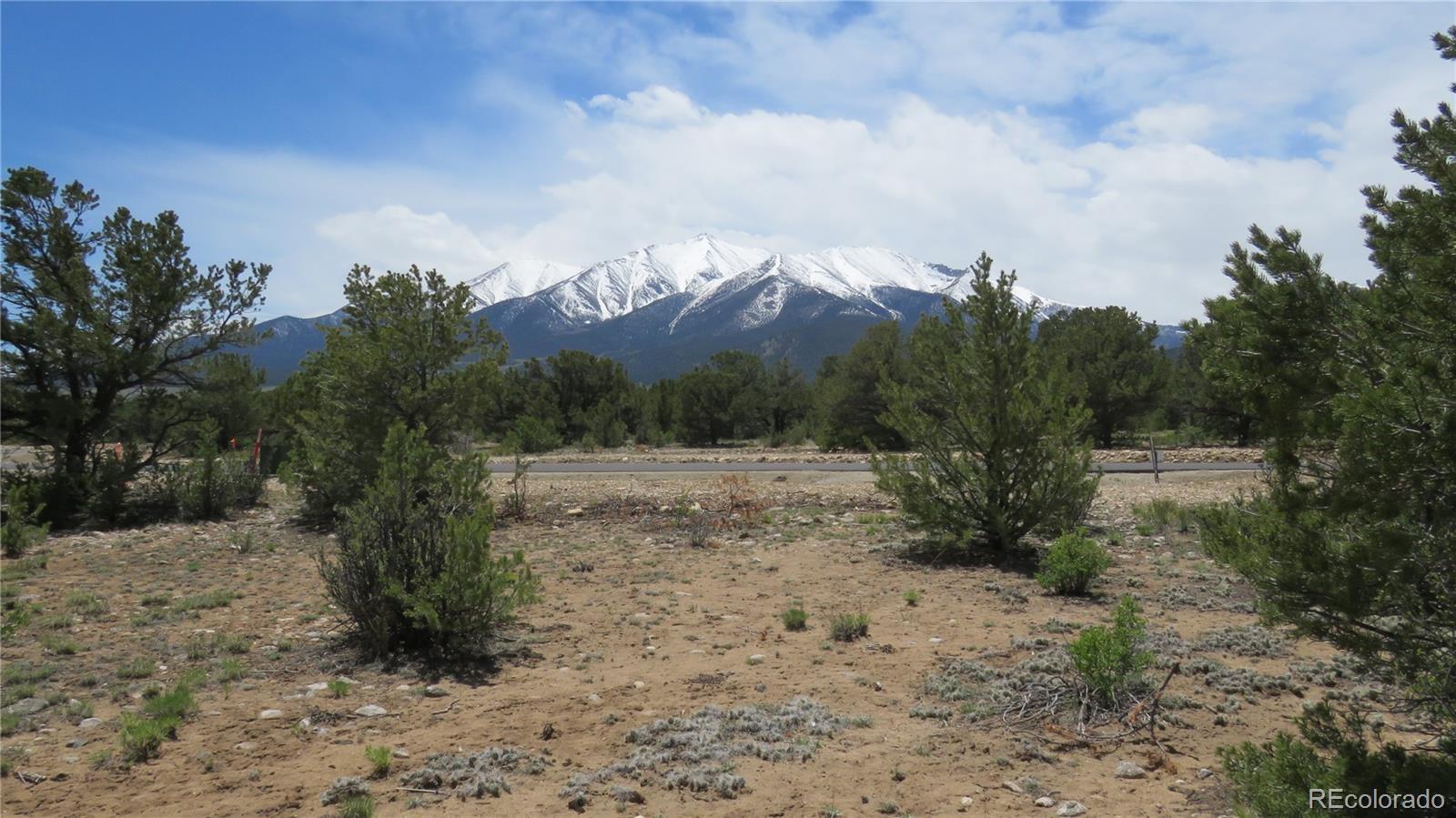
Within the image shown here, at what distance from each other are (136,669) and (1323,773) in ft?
24.9

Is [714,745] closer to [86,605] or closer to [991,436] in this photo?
[991,436]

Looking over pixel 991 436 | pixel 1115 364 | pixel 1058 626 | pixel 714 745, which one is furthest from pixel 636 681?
pixel 1115 364

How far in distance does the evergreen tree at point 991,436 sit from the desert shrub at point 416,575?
5737 millimetres

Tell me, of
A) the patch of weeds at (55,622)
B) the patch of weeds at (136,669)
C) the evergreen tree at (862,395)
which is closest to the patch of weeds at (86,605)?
the patch of weeds at (55,622)

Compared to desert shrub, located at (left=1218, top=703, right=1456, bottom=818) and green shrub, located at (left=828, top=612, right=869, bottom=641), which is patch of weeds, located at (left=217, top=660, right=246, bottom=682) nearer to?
green shrub, located at (left=828, top=612, right=869, bottom=641)

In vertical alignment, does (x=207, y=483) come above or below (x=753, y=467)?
above

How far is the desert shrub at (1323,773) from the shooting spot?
2.99 meters

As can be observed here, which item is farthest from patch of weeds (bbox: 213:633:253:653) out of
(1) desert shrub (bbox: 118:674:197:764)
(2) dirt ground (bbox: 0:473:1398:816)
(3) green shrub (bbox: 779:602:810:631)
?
(3) green shrub (bbox: 779:602:810:631)

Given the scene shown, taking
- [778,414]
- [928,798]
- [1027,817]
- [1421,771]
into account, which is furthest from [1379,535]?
[778,414]

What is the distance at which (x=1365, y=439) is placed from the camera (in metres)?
2.73

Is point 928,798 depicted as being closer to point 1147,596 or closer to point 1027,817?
point 1027,817

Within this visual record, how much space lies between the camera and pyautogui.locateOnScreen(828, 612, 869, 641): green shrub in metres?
7.32

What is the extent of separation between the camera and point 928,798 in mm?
4324

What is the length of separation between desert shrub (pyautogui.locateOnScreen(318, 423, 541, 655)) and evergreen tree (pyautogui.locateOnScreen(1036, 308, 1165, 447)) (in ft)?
85.3
